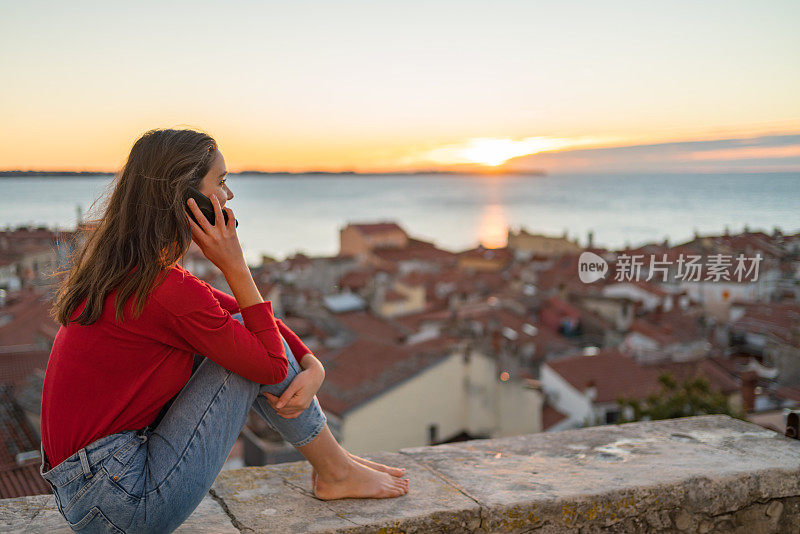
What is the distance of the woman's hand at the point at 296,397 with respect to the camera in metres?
1.64

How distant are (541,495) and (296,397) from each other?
703 mm

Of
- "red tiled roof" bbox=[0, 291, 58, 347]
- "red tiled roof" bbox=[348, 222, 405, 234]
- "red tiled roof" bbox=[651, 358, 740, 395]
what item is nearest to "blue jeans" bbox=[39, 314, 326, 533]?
"red tiled roof" bbox=[0, 291, 58, 347]

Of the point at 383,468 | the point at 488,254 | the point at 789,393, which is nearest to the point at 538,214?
the point at 488,254

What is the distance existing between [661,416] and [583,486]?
27.7 feet

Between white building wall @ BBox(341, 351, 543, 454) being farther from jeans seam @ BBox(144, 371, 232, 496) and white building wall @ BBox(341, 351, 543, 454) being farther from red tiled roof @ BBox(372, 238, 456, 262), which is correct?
red tiled roof @ BBox(372, 238, 456, 262)

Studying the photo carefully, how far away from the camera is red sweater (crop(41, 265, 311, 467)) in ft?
4.75

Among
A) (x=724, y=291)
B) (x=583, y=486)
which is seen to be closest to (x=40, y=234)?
(x=583, y=486)

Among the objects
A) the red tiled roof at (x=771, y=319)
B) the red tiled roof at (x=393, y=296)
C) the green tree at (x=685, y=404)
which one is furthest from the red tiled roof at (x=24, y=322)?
the red tiled roof at (x=393, y=296)

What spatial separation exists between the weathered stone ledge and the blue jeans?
0.26 m

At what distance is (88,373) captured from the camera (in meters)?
1.45

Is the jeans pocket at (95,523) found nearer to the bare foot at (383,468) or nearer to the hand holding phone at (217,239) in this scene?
the hand holding phone at (217,239)

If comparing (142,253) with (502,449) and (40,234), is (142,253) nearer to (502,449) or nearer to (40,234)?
(502,449)

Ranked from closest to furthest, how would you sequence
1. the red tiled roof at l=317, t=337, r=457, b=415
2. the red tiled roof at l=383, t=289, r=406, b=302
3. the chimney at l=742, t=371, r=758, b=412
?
the red tiled roof at l=317, t=337, r=457, b=415, the chimney at l=742, t=371, r=758, b=412, the red tiled roof at l=383, t=289, r=406, b=302

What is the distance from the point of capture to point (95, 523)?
4.73 ft
